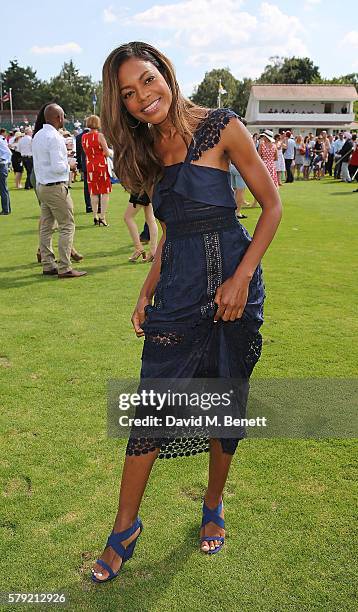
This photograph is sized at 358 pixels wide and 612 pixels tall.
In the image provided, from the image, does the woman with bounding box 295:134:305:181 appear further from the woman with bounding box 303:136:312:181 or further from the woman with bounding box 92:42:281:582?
the woman with bounding box 92:42:281:582

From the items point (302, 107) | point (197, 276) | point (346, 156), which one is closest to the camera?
point (197, 276)

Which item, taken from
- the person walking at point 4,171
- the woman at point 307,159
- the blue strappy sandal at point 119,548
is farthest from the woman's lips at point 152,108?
the woman at point 307,159

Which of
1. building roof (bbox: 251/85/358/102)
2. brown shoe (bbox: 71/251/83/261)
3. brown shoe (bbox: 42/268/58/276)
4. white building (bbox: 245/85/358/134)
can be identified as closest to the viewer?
brown shoe (bbox: 42/268/58/276)

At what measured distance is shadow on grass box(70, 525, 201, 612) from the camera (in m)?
2.33

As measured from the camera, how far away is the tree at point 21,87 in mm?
95062

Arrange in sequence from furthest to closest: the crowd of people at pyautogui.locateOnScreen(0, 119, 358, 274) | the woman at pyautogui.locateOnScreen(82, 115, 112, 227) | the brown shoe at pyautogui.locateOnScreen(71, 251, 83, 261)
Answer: the woman at pyautogui.locateOnScreen(82, 115, 112, 227) < the brown shoe at pyautogui.locateOnScreen(71, 251, 83, 261) < the crowd of people at pyautogui.locateOnScreen(0, 119, 358, 274)

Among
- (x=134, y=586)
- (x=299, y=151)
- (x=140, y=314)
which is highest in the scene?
(x=299, y=151)

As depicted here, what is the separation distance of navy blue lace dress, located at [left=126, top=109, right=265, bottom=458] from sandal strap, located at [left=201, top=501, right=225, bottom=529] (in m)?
0.46

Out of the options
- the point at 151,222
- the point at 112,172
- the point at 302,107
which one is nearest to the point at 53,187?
the point at 112,172

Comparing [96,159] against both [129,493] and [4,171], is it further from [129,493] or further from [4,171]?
[129,493]

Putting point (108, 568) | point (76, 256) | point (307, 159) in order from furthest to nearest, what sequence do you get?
1. point (307, 159)
2. point (76, 256)
3. point (108, 568)

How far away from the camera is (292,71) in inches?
3861

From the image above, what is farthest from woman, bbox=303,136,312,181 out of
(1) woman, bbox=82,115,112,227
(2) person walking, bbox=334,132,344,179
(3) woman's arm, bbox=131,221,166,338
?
(3) woman's arm, bbox=131,221,166,338

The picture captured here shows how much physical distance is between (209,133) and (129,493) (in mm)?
1452
